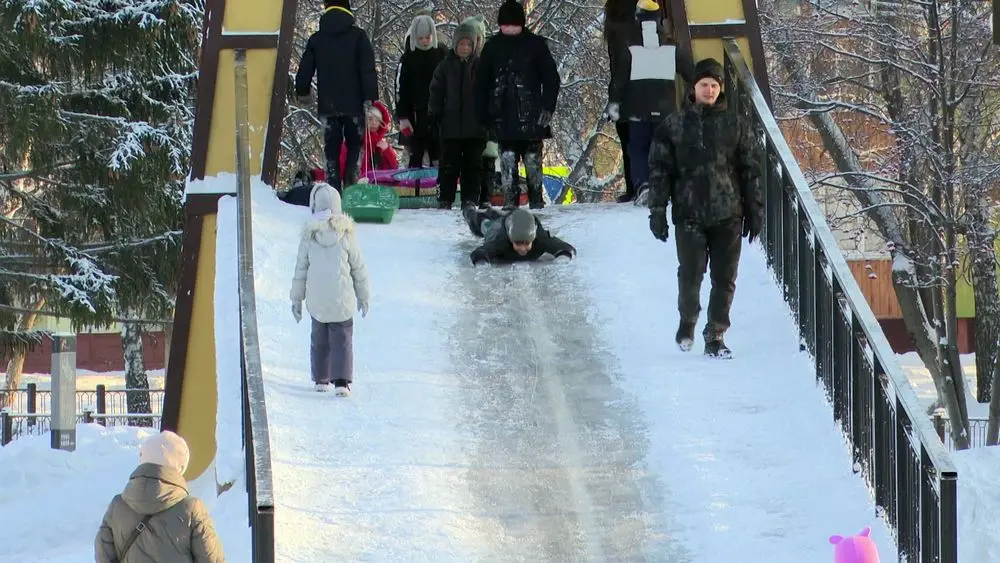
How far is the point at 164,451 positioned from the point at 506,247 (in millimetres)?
5807

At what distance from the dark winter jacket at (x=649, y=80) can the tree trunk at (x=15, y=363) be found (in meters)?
13.8

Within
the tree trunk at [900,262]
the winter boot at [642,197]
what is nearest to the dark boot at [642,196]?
the winter boot at [642,197]

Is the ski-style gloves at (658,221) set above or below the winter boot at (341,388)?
above

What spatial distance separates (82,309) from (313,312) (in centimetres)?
1595

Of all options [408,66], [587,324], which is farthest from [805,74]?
[587,324]

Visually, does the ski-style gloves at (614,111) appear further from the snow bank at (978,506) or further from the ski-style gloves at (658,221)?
the snow bank at (978,506)

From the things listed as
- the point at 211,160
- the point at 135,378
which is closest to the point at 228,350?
the point at 211,160

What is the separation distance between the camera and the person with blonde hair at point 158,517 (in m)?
6.77

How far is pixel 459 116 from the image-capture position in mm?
13875

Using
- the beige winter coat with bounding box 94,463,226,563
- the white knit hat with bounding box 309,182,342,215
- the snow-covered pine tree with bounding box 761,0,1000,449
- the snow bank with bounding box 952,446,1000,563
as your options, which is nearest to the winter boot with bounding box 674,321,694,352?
the white knit hat with bounding box 309,182,342,215

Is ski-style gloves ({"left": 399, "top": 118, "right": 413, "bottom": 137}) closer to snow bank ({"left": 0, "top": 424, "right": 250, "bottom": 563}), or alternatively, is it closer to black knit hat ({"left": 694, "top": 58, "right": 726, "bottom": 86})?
snow bank ({"left": 0, "top": 424, "right": 250, "bottom": 563})

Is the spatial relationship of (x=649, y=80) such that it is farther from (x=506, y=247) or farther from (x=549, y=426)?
(x=549, y=426)

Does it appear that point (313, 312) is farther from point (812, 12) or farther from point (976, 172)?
point (812, 12)

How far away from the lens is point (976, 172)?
24.2 metres
